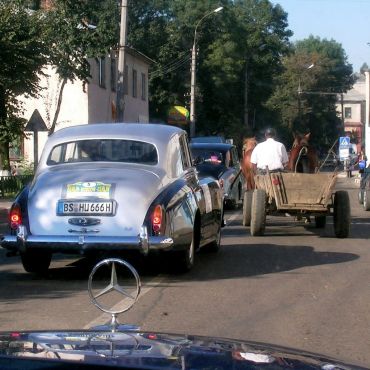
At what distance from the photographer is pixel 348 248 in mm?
14398

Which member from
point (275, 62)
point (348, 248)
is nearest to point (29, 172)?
point (348, 248)

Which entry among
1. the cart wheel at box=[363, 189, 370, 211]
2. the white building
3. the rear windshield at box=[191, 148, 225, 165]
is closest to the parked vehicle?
the rear windshield at box=[191, 148, 225, 165]

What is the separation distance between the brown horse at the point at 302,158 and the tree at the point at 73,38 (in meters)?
14.4

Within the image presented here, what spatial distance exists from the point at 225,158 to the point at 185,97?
4580 cm

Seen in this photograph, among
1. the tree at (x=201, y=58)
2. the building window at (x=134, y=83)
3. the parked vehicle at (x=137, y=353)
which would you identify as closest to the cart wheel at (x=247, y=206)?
the parked vehicle at (x=137, y=353)

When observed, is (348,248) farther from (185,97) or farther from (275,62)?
(275,62)

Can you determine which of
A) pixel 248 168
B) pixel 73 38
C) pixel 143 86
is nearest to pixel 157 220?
pixel 248 168

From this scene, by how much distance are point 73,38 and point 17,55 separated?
5.62m

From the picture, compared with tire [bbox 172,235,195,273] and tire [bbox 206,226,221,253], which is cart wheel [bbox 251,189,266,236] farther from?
tire [bbox 172,235,195,273]

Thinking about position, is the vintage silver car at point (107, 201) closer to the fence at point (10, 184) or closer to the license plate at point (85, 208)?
the license plate at point (85, 208)

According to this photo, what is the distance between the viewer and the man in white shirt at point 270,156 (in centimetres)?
1677

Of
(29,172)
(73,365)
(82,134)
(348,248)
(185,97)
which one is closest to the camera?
(73,365)

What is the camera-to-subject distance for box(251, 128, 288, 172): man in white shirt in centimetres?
1677

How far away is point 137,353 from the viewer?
2.84 m
